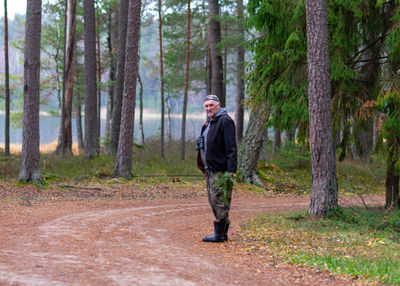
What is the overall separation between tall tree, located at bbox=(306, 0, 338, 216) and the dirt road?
6.18 ft

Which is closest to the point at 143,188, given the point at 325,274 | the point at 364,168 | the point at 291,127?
the point at 291,127

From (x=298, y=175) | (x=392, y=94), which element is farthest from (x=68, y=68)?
(x=392, y=94)

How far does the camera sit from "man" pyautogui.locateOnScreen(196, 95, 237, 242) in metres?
6.94

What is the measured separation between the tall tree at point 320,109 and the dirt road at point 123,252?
1885 mm

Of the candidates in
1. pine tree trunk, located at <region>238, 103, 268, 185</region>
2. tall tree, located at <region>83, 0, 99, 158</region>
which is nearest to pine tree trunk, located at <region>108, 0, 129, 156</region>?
tall tree, located at <region>83, 0, 99, 158</region>

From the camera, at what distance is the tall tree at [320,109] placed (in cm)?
920

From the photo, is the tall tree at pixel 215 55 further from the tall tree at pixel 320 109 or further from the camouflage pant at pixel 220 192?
the camouflage pant at pixel 220 192

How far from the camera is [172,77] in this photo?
35.0 metres

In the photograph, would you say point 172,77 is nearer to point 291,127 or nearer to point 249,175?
point 249,175

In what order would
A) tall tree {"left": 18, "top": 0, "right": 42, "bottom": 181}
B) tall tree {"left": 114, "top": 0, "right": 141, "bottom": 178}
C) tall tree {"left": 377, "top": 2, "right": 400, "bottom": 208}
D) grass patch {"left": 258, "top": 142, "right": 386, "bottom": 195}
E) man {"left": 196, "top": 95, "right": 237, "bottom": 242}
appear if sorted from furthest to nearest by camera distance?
grass patch {"left": 258, "top": 142, "right": 386, "bottom": 195} → tall tree {"left": 114, "top": 0, "right": 141, "bottom": 178} → tall tree {"left": 18, "top": 0, "right": 42, "bottom": 181} → tall tree {"left": 377, "top": 2, "right": 400, "bottom": 208} → man {"left": 196, "top": 95, "right": 237, "bottom": 242}

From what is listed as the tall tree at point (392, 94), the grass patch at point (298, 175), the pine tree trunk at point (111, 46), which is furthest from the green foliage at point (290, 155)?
the pine tree trunk at point (111, 46)

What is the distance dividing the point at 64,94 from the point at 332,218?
18.9 m

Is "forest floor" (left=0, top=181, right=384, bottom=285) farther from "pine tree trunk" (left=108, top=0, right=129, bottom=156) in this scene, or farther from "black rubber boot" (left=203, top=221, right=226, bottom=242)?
"pine tree trunk" (left=108, top=0, right=129, bottom=156)

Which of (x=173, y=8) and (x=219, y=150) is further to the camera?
(x=173, y=8)
